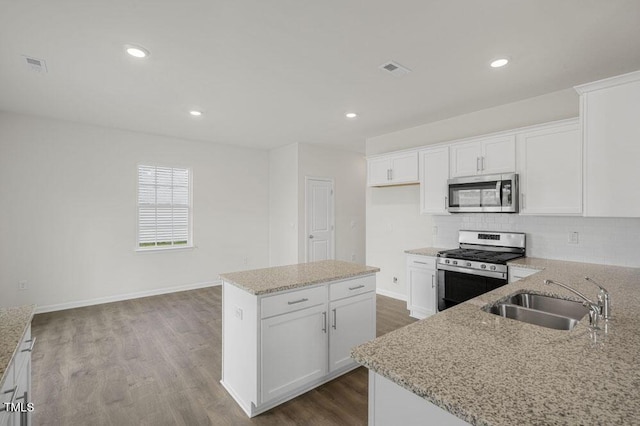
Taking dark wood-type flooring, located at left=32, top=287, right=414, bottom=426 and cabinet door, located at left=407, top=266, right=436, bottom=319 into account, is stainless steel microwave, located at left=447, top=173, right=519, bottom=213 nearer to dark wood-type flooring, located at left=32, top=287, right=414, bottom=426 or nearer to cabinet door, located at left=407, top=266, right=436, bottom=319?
cabinet door, located at left=407, top=266, right=436, bottom=319

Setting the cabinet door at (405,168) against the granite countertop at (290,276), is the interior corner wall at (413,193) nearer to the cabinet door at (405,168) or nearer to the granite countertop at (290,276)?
the cabinet door at (405,168)

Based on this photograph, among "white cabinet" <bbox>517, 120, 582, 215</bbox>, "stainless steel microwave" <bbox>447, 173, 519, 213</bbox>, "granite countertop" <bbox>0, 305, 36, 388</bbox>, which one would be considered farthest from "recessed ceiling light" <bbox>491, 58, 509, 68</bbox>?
"granite countertop" <bbox>0, 305, 36, 388</bbox>

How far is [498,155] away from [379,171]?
1.69 m

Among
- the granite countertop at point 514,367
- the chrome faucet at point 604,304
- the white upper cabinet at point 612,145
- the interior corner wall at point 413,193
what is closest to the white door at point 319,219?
the interior corner wall at point 413,193

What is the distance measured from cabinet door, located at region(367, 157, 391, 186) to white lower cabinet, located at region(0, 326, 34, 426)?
13.5 ft

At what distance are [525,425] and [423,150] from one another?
12.4 ft

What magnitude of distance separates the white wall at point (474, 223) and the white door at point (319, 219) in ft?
3.59

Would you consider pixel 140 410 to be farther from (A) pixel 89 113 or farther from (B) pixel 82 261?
(A) pixel 89 113

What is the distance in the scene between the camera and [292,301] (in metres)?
2.19

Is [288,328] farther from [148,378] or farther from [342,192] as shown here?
[342,192]

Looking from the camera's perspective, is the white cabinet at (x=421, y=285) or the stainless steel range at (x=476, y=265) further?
the white cabinet at (x=421, y=285)

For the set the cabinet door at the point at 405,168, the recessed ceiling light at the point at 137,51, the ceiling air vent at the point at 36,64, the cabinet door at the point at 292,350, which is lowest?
the cabinet door at the point at 292,350

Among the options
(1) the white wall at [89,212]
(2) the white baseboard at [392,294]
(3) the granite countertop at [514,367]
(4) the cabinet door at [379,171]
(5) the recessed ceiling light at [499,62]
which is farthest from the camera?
(2) the white baseboard at [392,294]

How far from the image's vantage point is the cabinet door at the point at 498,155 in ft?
10.8
